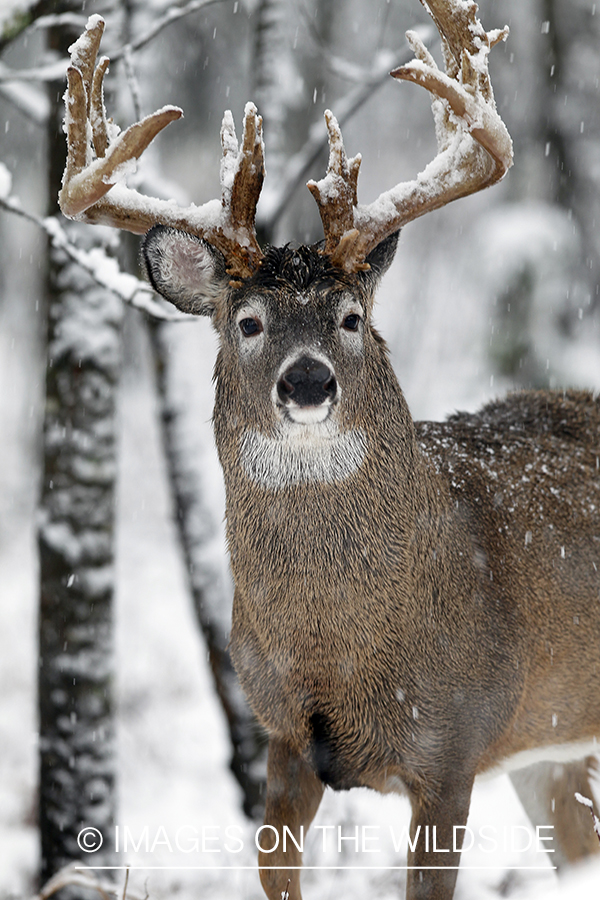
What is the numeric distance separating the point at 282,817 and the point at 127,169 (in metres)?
2.57

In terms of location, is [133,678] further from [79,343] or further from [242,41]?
[242,41]

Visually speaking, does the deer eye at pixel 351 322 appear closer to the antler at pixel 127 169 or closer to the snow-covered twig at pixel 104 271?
the antler at pixel 127 169

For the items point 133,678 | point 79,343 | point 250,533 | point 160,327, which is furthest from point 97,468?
point 133,678

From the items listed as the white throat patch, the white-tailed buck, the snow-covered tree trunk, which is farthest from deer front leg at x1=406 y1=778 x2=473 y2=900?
the snow-covered tree trunk

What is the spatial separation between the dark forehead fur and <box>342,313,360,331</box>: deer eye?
122 mm

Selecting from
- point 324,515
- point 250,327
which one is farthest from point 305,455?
point 250,327

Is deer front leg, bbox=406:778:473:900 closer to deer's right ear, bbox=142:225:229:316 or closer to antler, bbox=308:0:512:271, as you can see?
antler, bbox=308:0:512:271

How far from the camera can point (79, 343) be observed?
216 inches

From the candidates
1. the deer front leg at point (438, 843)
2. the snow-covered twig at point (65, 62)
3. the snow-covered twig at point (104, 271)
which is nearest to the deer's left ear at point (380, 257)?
the snow-covered twig at point (104, 271)

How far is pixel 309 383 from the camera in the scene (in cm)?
329

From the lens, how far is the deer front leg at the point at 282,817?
371 cm

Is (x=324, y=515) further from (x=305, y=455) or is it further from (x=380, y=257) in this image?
(x=380, y=257)

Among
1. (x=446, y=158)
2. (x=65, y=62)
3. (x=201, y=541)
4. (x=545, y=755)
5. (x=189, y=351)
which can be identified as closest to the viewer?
(x=446, y=158)

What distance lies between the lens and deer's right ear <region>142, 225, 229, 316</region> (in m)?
3.82
